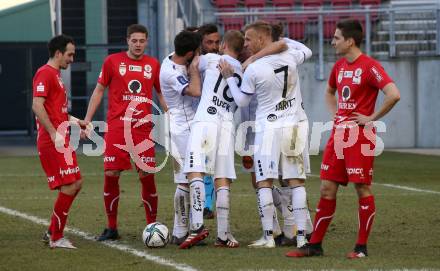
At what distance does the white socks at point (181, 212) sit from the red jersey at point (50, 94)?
132cm

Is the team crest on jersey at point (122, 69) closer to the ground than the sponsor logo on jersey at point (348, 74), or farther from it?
farther from it

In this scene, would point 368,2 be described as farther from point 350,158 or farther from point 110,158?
point 350,158

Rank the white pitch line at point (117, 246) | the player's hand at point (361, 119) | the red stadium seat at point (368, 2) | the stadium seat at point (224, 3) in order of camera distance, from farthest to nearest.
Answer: the red stadium seat at point (368, 2) → the stadium seat at point (224, 3) → the player's hand at point (361, 119) → the white pitch line at point (117, 246)

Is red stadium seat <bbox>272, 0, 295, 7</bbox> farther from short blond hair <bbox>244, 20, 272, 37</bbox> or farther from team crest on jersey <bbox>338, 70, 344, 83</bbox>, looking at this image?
team crest on jersey <bbox>338, 70, 344, 83</bbox>

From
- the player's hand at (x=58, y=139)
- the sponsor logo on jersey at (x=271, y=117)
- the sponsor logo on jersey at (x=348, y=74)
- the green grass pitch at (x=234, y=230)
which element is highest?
the sponsor logo on jersey at (x=348, y=74)

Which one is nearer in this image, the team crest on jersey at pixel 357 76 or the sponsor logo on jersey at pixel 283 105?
the team crest on jersey at pixel 357 76

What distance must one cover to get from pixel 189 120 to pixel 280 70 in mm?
1209

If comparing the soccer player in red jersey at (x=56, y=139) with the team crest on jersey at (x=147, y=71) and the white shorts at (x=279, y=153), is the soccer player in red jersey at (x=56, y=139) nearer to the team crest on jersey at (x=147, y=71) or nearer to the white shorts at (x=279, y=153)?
the team crest on jersey at (x=147, y=71)

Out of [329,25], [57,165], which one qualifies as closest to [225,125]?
[57,165]

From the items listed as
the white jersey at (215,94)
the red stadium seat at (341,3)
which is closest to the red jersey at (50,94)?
the white jersey at (215,94)

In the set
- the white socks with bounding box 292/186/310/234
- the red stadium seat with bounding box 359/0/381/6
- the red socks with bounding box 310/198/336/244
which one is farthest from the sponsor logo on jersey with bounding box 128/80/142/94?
the red stadium seat with bounding box 359/0/381/6

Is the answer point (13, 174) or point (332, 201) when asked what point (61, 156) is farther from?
point (13, 174)

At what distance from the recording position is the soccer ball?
407 inches

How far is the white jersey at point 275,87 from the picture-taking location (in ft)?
33.1
